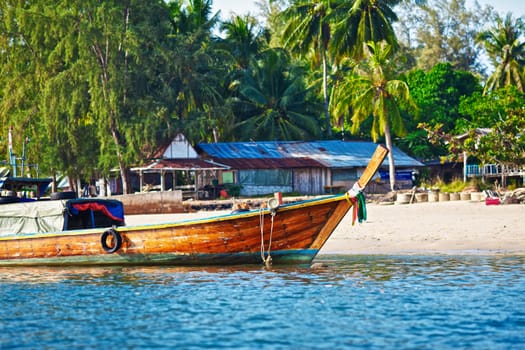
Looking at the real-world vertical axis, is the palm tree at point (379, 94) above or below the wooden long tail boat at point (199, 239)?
above

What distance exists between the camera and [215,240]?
16.7m

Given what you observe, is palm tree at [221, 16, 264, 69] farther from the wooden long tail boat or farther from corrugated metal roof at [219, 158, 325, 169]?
the wooden long tail boat

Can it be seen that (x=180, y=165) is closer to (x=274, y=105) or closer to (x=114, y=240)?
(x=274, y=105)

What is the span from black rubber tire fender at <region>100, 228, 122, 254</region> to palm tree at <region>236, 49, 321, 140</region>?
34.5 meters

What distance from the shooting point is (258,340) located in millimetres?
10648

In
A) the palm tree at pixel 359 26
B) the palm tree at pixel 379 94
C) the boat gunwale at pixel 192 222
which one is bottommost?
the boat gunwale at pixel 192 222

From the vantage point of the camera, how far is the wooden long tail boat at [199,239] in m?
16.0

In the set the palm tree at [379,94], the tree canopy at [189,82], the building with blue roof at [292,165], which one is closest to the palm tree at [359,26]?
the tree canopy at [189,82]

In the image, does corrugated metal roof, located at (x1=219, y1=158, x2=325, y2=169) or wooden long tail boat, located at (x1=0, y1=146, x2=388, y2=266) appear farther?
corrugated metal roof, located at (x1=219, y1=158, x2=325, y2=169)

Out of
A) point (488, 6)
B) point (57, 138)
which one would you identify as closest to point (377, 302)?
point (57, 138)

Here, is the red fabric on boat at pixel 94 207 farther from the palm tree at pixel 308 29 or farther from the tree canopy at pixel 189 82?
the palm tree at pixel 308 29

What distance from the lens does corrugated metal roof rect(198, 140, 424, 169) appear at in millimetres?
45812

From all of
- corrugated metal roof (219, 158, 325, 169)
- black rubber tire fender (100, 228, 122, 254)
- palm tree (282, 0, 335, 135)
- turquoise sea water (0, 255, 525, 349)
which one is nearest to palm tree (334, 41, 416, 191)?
corrugated metal roof (219, 158, 325, 169)

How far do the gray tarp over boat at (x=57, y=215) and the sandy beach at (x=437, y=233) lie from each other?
5495mm
